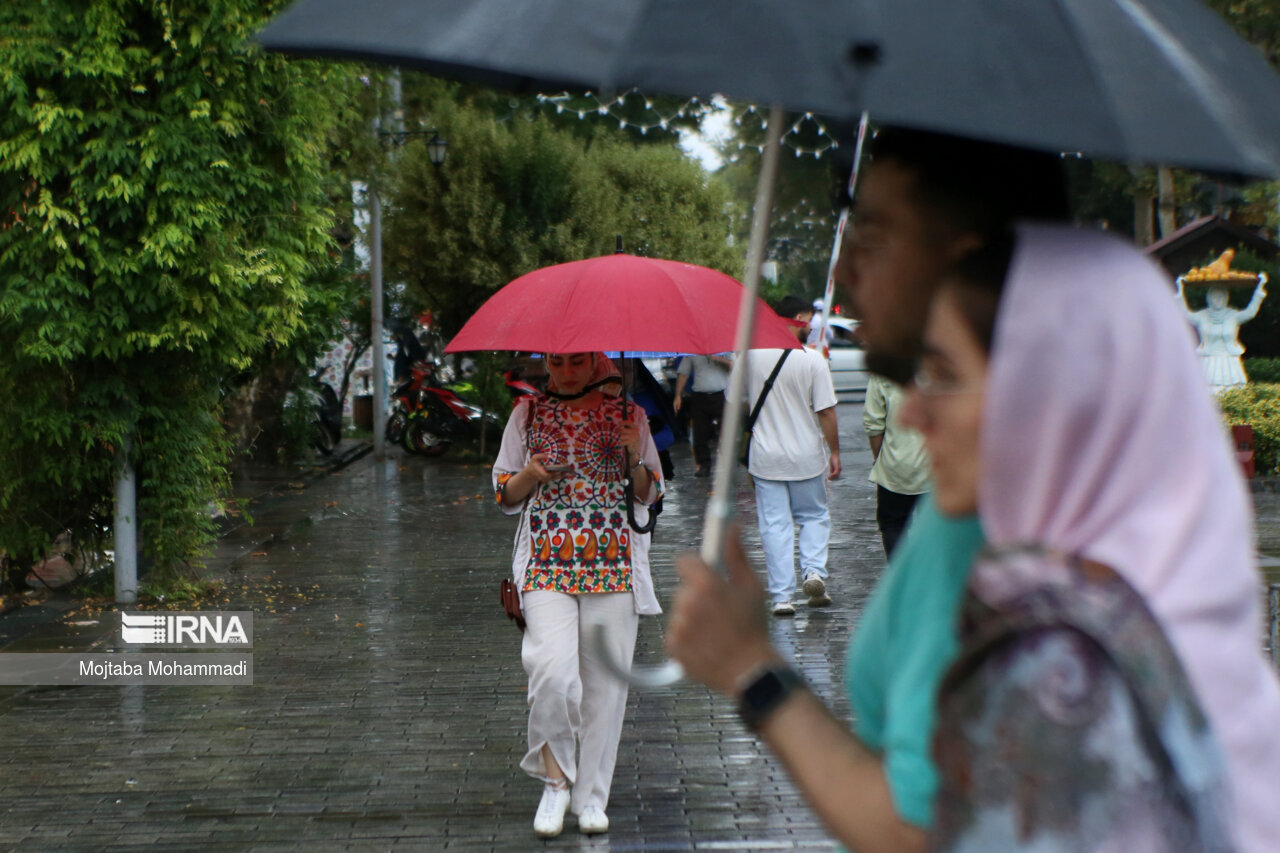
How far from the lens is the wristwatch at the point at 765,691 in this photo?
147 centimetres

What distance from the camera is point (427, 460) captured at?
20.8 meters

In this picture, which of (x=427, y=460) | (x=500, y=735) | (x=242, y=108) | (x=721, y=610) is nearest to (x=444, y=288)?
(x=427, y=460)

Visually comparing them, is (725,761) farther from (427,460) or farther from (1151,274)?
(427,460)

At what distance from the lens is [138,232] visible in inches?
336

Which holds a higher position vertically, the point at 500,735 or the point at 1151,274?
the point at 1151,274

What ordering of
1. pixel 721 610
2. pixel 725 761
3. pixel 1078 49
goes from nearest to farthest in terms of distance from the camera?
pixel 1078 49 → pixel 721 610 → pixel 725 761

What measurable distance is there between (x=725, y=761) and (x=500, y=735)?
1.07 m

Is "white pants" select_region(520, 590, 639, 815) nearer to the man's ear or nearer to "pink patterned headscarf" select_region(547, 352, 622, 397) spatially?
"pink patterned headscarf" select_region(547, 352, 622, 397)

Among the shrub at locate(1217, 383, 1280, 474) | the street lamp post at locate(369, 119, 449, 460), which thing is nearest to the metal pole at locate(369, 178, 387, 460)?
the street lamp post at locate(369, 119, 449, 460)

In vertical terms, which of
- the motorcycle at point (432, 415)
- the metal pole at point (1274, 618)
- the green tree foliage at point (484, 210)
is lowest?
the motorcycle at point (432, 415)

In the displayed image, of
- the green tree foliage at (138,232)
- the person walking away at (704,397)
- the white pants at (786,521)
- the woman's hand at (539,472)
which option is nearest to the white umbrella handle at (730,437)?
the woman's hand at (539,472)

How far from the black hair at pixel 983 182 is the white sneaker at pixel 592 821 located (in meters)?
4.03

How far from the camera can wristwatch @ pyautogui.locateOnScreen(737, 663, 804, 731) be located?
1468mm

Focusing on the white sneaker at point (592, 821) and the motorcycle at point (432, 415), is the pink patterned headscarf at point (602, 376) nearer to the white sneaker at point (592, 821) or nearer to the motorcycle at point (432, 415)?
the white sneaker at point (592, 821)
